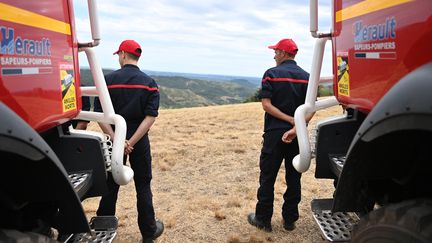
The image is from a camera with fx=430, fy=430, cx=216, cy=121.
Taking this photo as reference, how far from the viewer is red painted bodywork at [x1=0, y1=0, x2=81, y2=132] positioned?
2.11m

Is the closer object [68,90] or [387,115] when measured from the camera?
[387,115]

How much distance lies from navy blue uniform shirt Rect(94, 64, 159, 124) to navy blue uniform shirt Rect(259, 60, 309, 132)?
126 centimetres

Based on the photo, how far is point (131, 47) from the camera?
4672 mm

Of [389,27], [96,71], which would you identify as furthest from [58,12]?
[389,27]

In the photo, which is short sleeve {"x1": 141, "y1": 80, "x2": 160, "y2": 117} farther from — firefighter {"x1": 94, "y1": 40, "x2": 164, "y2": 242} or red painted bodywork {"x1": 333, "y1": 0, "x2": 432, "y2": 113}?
red painted bodywork {"x1": 333, "y1": 0, "x2": 432, "y2": 113}

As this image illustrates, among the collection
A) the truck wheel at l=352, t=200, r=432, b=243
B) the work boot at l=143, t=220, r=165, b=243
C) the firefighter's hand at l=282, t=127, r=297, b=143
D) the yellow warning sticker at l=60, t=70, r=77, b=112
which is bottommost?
the work boot at l=143, t=220, r=165, b=243

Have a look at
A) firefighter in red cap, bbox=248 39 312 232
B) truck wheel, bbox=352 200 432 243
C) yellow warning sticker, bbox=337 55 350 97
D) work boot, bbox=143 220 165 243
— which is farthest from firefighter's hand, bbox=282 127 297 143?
truck wheel, bbox=352 200 432 243

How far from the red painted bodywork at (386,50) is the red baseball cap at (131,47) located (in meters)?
2.29

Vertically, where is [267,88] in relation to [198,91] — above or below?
above

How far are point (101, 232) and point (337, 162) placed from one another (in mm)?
2053

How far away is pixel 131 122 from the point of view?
4.61 m

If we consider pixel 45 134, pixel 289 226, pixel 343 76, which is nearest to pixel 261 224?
pixel 289 226

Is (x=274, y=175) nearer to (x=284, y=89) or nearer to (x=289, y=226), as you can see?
(x=289, y=226)

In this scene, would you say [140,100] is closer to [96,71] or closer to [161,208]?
[96,71]
